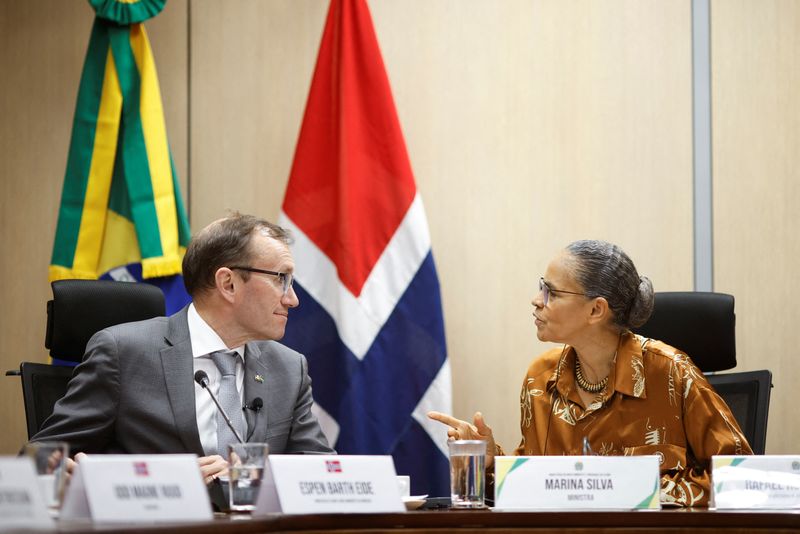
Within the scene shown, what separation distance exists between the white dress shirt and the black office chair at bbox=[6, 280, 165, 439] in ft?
0.92

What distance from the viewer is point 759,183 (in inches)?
157

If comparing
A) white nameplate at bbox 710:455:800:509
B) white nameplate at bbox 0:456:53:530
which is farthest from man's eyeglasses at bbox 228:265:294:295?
white nameplate at bbox 0:456:53:530

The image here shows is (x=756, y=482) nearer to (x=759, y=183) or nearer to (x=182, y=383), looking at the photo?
(x=182, y=383)

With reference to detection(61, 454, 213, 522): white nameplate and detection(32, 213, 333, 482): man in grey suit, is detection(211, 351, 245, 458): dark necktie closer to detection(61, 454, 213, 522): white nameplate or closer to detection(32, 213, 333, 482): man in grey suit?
detection(32, 213, 333, 482): man in grey suit

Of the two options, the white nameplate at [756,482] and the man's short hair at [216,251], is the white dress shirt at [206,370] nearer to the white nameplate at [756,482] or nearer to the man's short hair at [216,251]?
the man's short hair at [216,251]

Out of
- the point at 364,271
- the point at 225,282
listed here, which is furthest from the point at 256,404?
the point at 364,271

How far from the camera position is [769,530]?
1780 millimetres

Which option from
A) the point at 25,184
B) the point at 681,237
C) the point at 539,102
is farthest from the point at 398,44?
the point at 25,184

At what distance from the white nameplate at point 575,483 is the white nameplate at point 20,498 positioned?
34.7 inches

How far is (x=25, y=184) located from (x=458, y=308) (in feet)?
6.19

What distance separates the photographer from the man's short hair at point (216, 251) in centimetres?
275

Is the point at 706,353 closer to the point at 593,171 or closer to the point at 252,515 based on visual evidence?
the point at 593,171

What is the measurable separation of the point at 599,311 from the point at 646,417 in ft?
1.10

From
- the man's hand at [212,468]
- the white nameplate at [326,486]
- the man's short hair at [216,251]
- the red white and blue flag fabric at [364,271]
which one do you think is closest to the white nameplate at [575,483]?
the white nameplate at [326,486]
